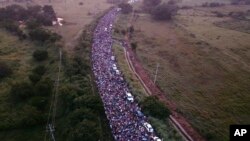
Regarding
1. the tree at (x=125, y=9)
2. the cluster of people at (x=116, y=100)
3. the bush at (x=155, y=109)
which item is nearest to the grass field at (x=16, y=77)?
A: the cluster of people at (x=116, y=100)

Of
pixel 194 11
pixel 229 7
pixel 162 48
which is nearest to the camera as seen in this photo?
pixel 162 48

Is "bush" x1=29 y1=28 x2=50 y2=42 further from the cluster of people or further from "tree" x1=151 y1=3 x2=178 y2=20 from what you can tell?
"tree" x1=151 y1=3 x2=178 y2=20

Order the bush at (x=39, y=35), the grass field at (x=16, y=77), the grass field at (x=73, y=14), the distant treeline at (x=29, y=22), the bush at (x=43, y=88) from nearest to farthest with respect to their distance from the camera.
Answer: the grass field at (x=16, y=77) → the bush at (x=43, y=88) → the bush at (x=39, y=35) → the distant treeline at (x=29, y=22) → the grass field at (x=73, y=14)

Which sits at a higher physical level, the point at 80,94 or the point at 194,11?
the point at 194,11

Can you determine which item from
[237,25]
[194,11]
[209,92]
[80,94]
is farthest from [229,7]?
[80,94]

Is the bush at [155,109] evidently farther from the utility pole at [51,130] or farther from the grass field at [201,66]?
the utility pole at [51,130]

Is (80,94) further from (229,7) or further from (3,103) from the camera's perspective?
(229,7)

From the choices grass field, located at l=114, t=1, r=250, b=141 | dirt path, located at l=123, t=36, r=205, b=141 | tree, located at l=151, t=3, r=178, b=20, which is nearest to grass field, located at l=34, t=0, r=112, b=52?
grass field, located at l=114, t=1, r=250, b=141

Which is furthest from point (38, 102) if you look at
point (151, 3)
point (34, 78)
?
point (151, 3)
